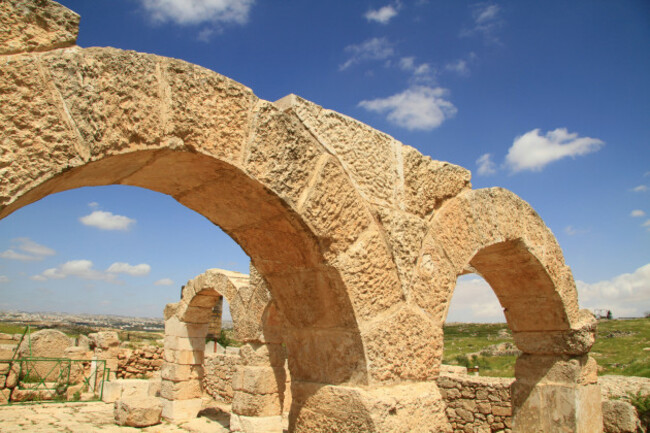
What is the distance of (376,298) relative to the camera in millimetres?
2426

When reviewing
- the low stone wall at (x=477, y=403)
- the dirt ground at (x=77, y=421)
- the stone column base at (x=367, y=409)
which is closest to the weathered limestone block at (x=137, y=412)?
the dirt ground at (x=77, y=421)

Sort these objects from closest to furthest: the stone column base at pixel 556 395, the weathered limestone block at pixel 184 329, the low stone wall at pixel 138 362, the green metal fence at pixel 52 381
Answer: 1. the stone column base at pixel 556 395
2. the weathered limestone block at pixel 184 329
3. the green metal fence at pixel 52 381
4. the low stone wall at pixel 138 362

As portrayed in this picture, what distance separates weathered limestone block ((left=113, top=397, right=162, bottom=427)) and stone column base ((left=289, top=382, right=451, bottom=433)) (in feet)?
24.0

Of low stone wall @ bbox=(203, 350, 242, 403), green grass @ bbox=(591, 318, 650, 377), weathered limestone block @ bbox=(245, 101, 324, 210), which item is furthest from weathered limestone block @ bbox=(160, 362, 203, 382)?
green grass @ bbox=(591, 318, 650, 377)

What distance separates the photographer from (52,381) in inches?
516

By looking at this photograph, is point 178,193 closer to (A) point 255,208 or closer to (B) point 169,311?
(A) point 255,208

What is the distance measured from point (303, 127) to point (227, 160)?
0.49 metres

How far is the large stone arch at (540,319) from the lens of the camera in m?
4.11

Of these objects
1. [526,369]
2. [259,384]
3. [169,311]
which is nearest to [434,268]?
[526,369]

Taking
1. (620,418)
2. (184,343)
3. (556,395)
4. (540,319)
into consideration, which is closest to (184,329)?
(184,343)

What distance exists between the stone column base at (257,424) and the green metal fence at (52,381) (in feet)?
19.0

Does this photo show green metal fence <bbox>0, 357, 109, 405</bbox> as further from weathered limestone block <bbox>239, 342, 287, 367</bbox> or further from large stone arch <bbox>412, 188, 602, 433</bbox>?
large stone arch <bbox>412, 188, 602, 433</bbox>

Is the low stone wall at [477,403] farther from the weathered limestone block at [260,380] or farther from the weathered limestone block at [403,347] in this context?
the weathered limestone block at [403,347]

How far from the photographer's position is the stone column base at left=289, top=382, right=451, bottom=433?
2.24 metres
